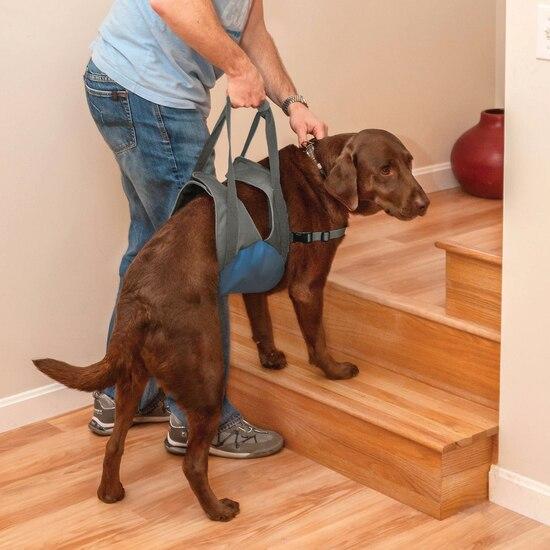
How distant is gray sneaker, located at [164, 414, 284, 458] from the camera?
292 centimetres

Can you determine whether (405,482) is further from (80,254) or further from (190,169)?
(80,254)

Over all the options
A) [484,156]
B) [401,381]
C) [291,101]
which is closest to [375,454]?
[401,381]

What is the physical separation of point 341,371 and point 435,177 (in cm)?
149

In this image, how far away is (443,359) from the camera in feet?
9.28

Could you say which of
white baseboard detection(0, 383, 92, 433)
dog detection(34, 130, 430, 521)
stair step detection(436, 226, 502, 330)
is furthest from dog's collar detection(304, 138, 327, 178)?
white baseboard detection(0, 383, 92, 433)

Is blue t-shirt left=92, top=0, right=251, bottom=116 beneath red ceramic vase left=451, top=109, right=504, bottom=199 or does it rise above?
above

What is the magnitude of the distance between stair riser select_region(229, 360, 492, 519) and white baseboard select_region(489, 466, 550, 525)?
0.09ft

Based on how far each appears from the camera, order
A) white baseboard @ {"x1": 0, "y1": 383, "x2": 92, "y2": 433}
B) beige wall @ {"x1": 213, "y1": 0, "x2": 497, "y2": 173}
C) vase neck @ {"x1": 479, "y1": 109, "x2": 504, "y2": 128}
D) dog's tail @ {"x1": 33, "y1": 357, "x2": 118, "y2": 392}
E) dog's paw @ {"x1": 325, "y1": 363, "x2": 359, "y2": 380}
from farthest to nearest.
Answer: vase neck @ {"x1": 479, "y1": 109, "x2": 504, "y2": 128} < beige wall @ {"x1": 213, "y1": 0, "x2": 497, "y2": 173} < white baseboard @ {"x1": 0, "y1": 383, "x2": 92, "y2": 433} < dog's paw @ {"x1": 325, "y1": 363, "x2": 359, "y2": 380} < dog's tail @ {"x1": 33, "y1": 357, "x2": 118, "y2": 392}

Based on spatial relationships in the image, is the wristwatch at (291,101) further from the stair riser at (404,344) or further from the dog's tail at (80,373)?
the dog's tail at (80,373)

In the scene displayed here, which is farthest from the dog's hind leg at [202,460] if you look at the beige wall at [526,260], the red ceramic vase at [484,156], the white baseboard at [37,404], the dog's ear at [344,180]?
the red ceramic vase at [484,156]

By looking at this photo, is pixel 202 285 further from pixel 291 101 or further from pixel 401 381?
pixel 401 381

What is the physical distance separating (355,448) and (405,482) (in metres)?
0.18

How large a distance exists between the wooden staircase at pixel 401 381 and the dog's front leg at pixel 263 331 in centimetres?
3

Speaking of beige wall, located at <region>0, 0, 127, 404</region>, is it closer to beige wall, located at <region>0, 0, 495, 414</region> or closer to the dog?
beige wall, located at <region>0, 0, 495, 414</region>
